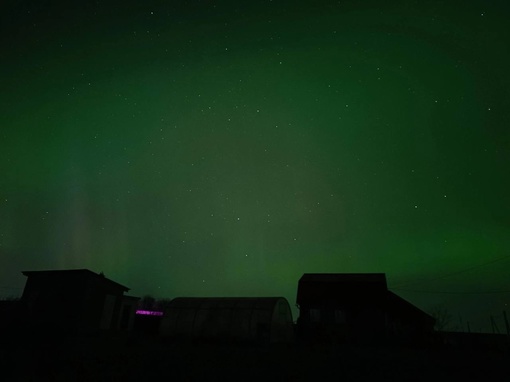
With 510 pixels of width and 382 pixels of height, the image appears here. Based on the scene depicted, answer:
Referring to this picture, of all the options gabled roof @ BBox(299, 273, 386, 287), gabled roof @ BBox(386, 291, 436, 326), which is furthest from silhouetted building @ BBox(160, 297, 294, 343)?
gabled roof @ BBox(386, 291, 436, 326)

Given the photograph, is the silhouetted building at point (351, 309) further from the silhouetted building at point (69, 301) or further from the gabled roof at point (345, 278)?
the silhouetted building at point (69, 301)

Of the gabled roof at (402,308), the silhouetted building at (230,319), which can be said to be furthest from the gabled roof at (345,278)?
the silhouetted building at (230,319)

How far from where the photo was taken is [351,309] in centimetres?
3319

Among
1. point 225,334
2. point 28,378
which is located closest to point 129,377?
point 28,378

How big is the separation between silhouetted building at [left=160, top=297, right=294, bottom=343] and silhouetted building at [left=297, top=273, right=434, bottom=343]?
221 inches

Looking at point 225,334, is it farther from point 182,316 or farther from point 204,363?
point 204,363

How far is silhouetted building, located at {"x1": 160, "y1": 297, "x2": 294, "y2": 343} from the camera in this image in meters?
24.3

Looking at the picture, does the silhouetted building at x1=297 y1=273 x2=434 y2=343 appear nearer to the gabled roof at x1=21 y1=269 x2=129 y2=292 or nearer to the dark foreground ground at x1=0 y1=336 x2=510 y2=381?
the dark foreground ground at x1=0 y1=336 x2=510 y2=381

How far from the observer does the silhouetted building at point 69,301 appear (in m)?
26.9

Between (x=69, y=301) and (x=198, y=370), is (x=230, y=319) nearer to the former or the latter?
(x=69, y=301)

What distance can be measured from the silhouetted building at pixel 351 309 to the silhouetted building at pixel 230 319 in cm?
560

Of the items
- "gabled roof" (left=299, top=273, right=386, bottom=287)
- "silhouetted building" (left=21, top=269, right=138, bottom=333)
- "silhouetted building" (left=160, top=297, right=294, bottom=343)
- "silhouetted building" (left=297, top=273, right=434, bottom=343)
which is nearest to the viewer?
"silhouetted building" (left=160, top=297, right=294, bottom=343)

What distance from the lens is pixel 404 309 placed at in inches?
1499

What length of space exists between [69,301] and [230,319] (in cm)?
1368
